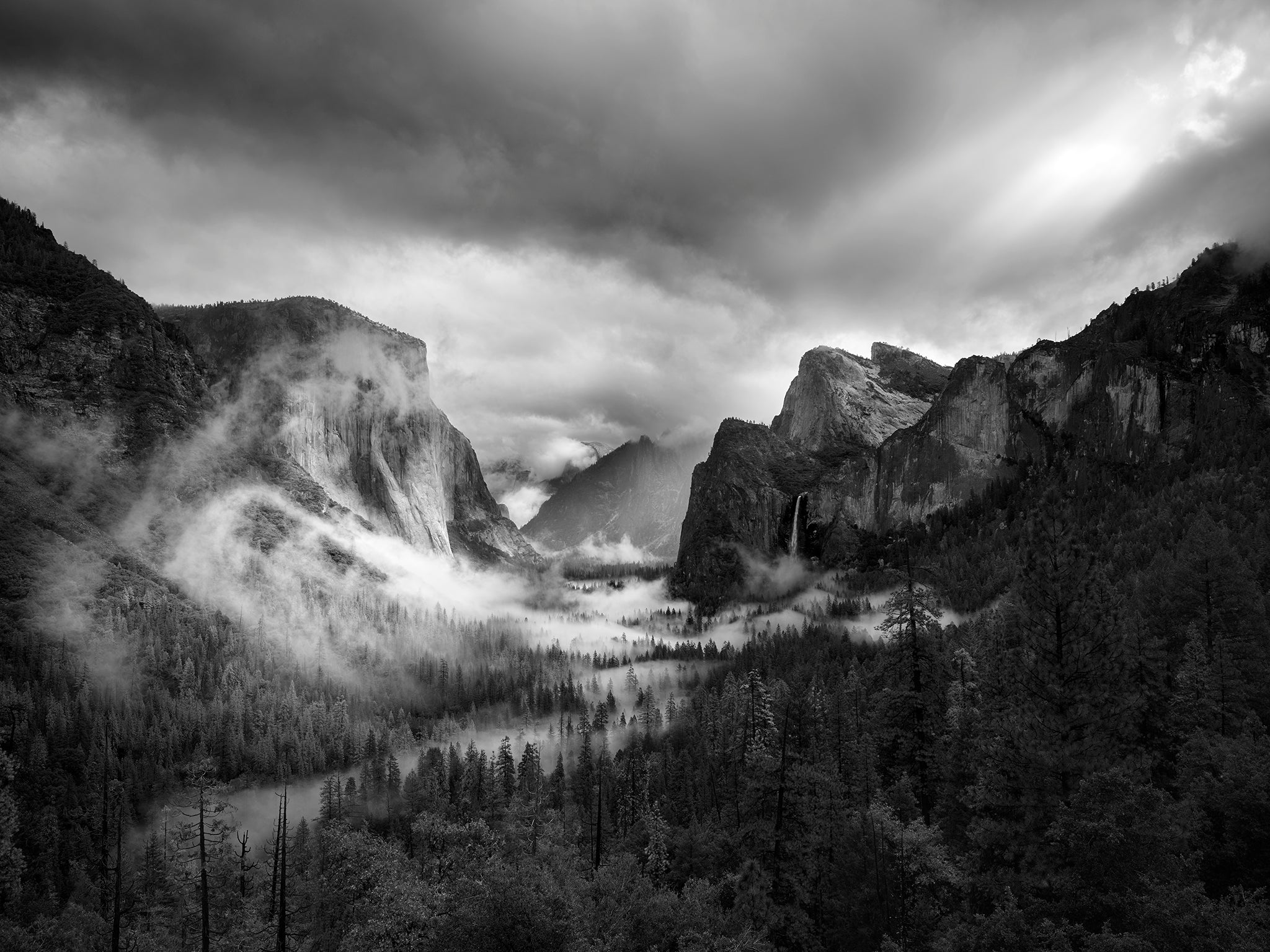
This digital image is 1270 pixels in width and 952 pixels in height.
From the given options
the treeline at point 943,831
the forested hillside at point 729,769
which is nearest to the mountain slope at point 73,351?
the forested hillside at point 729,769

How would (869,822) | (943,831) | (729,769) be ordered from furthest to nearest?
(729,769)
(869,822)
(943,831)

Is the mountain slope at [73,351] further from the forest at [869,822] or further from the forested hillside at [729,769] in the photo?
the forest at [869,822]

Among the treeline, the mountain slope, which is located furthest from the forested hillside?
the mountain slope

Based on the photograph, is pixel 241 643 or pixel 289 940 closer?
pixel 289 940

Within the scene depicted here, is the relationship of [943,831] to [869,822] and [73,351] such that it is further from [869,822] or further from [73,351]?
[73,351]

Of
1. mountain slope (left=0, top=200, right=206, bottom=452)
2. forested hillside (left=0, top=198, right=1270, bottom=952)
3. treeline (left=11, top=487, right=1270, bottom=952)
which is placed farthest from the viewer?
mountain slope (left=0, top=200, right=206, bottom=452)

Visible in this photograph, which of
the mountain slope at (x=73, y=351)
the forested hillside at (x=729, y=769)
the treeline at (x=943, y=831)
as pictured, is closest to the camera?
the treeline at (x=943, y=831)

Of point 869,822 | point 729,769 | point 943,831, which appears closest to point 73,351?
point 729,769

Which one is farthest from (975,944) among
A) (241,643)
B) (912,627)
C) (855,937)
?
(241,643)

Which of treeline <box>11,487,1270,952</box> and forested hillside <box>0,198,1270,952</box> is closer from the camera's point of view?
treeline <box>11,487,1270,952</box>

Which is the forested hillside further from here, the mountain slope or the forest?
the mountain slope

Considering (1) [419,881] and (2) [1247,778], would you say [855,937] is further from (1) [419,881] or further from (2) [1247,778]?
(1) [419,881]
